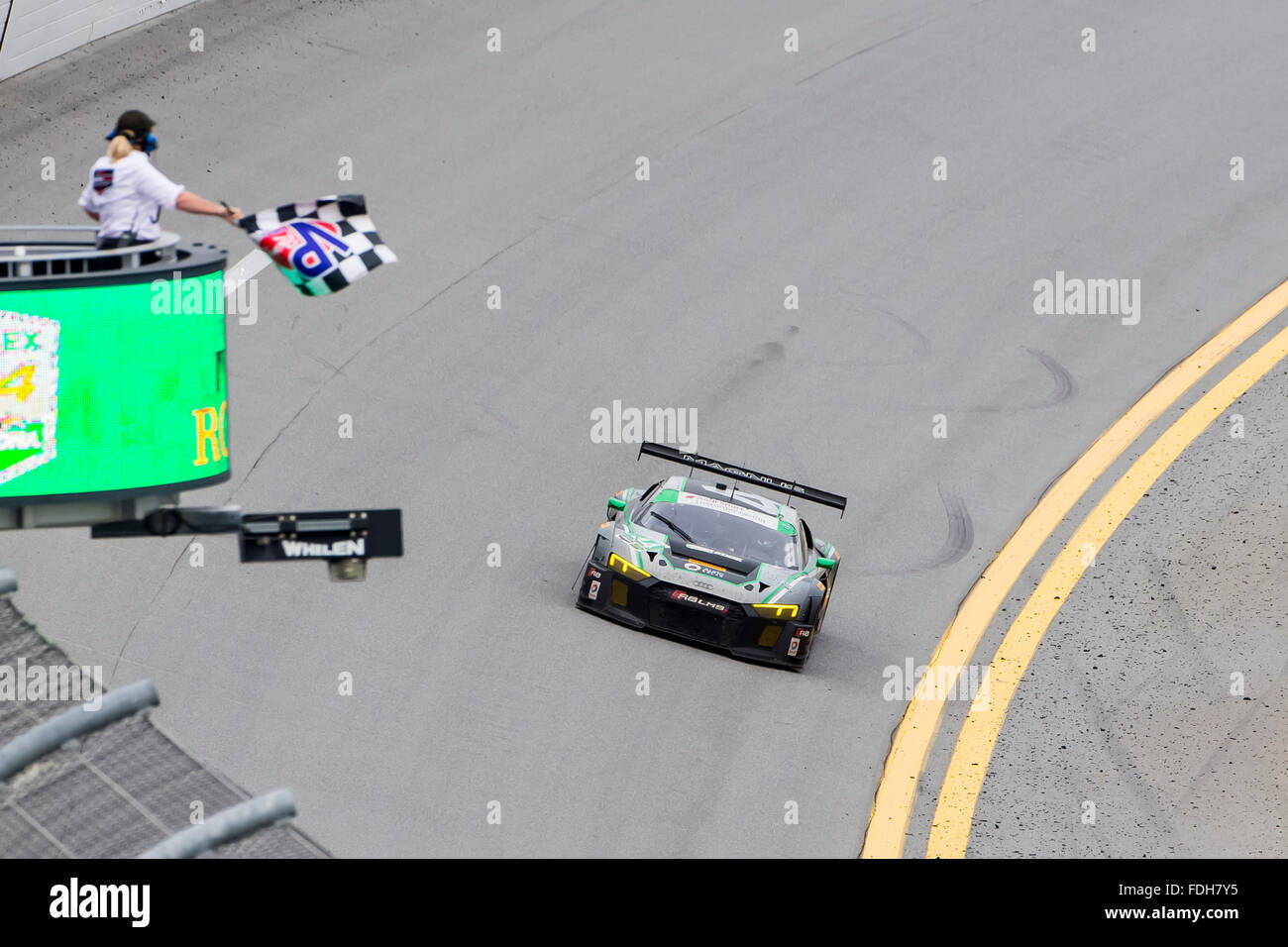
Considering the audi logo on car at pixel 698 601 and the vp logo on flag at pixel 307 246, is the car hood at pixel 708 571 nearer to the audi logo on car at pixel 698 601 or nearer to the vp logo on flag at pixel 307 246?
the audi logo on car at pixel 698 601

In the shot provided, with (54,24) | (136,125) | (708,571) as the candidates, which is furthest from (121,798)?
(54,24)

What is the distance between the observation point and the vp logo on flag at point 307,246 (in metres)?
9.66

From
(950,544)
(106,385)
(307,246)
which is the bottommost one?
(950,544)

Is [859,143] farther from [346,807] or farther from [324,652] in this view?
[346,807]

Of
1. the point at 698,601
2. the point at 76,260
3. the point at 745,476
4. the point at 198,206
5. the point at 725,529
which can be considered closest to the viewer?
the point at 76,260

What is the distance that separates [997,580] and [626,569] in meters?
3.95

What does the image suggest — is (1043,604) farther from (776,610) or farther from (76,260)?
(76,260)

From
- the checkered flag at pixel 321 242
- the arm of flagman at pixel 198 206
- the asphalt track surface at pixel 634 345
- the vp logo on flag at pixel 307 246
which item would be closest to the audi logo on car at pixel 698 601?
the asphalt track surface at pixel 634 345

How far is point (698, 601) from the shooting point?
1355 centimetres

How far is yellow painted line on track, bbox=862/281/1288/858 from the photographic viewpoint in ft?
40.0

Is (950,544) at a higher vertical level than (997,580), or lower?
higher

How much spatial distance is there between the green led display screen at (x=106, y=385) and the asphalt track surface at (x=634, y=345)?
327 centimetres

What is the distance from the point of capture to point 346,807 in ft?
37.0
